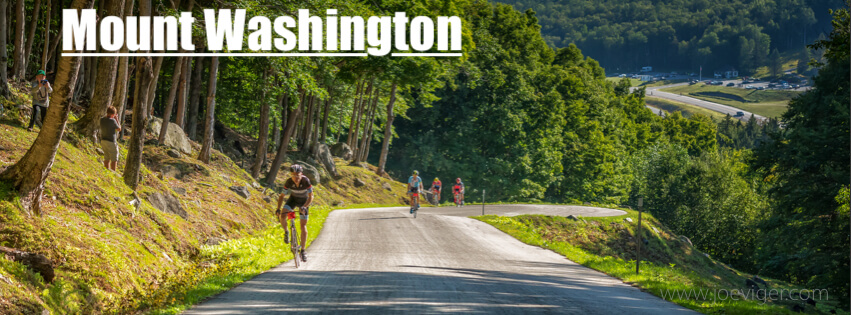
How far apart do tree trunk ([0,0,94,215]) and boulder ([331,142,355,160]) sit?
37861mm

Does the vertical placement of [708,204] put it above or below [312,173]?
below

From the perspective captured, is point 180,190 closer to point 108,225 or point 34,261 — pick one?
point 108,225

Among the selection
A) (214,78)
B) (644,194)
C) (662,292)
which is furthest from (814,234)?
(644,194)

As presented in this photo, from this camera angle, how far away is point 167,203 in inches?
607

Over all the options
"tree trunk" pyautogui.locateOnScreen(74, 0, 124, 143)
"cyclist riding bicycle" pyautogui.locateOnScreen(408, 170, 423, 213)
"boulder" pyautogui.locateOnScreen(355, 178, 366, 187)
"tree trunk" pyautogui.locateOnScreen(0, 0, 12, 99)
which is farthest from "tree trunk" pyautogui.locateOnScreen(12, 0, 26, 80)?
"boulder" pyautogui.locateOnScreen(355, 178, 366, 187)

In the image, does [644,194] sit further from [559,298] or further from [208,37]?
[559,298]

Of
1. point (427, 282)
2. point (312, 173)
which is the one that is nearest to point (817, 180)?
point (427, 282)

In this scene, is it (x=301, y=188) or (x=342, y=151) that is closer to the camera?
(x=301, y=188)

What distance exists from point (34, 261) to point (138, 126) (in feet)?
23.8

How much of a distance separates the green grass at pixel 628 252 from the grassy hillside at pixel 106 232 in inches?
338

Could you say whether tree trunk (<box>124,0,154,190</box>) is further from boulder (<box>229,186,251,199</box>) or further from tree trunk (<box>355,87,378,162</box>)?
tree trunk (<box>355,87,378,162</box>)

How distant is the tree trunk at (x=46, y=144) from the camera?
965 cm

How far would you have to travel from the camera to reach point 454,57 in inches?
1652

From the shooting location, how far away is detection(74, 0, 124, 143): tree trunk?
12.1 m
